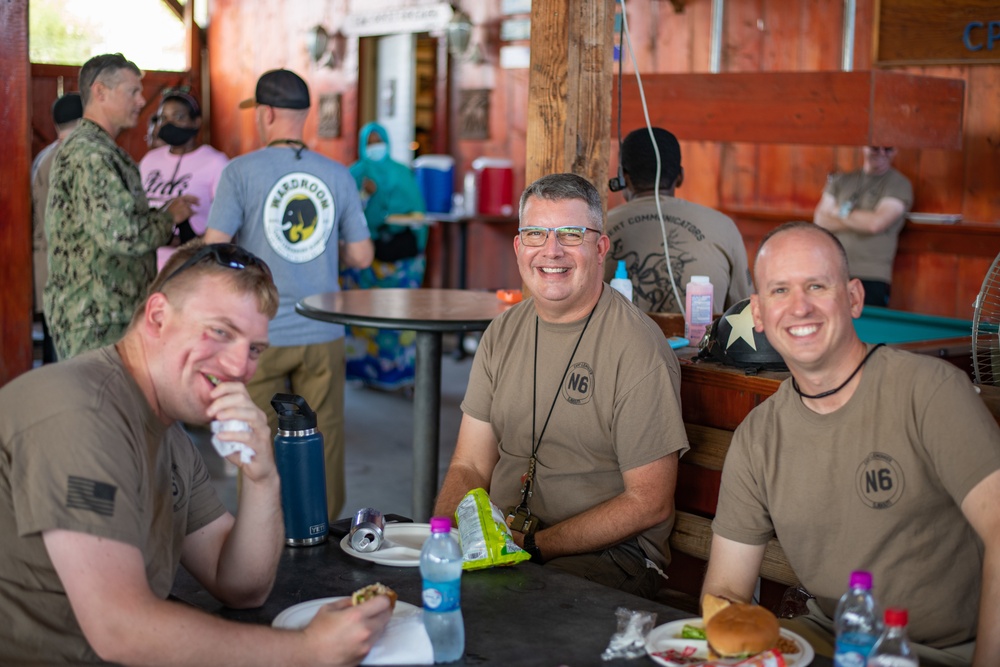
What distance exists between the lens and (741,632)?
5.96ft

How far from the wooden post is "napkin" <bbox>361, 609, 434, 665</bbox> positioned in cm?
200

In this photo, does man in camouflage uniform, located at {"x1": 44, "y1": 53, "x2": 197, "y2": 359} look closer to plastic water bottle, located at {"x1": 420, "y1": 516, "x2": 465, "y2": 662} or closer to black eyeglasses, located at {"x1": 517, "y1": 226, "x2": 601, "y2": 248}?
black eyeglasses, located at {"x1": 517, "y1": 226, "x2": 601, "y2": 248}

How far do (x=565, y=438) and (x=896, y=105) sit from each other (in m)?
2.91

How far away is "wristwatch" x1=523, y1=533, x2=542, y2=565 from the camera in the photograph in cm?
276

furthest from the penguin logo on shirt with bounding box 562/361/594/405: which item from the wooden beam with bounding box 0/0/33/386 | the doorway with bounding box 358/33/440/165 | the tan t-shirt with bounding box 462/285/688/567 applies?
the doorway with bounding box 358/33/440/165

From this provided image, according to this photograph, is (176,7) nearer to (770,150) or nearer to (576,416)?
(770,150)

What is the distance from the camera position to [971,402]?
6.98 ft

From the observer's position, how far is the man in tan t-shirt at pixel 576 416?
282 cm

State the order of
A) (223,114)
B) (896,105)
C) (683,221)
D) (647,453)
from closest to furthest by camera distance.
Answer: (647,453) → (683,221) → (896,105) → (223,114)

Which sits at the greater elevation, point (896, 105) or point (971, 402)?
point (896, 105)

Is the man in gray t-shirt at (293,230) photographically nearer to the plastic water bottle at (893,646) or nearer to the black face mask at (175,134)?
the black face mask at (175,134)

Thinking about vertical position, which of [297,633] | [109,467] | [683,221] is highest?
[683,221]

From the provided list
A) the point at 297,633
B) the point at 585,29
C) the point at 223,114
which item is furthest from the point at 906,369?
the point at 223,114

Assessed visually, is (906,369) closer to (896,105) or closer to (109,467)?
(109,467)
